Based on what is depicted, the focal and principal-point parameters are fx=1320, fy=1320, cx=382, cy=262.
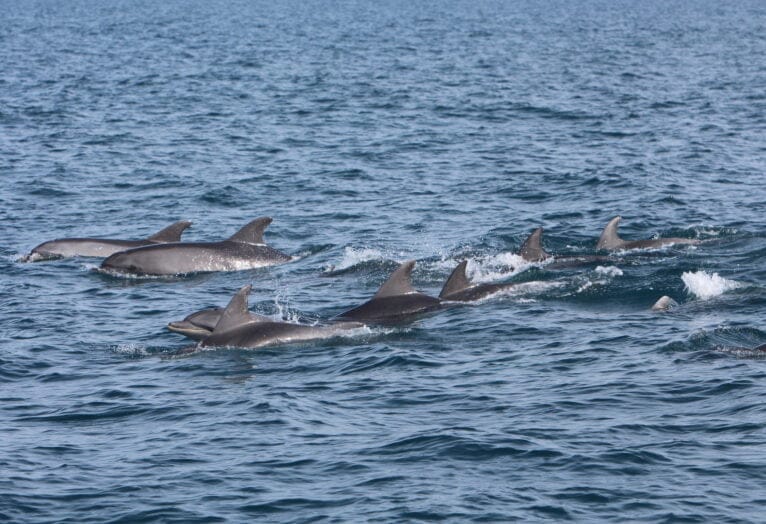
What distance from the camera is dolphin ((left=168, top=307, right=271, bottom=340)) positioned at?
22531 millimetres

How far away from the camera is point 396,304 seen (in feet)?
77.9

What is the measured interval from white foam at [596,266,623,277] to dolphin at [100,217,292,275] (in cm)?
730

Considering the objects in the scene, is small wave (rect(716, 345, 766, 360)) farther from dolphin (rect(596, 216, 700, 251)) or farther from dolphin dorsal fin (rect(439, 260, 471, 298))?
dolphin (rect(596, 216, 700, 251))

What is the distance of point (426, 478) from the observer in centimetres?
1634

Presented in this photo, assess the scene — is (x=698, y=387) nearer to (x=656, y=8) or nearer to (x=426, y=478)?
(x=426, y=478)

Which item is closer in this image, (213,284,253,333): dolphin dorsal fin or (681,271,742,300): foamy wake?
(213,284,253,333): dolphin dorsal fin

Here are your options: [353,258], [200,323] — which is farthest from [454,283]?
[200,323]

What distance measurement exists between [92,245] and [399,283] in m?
9.48

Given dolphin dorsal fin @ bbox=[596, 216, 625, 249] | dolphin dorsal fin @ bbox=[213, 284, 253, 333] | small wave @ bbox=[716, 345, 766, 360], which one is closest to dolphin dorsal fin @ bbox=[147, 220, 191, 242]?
dolphin dorsal fin @ bbox=[213, 284, 253, 333]

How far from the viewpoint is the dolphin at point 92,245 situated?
30000 millimetres

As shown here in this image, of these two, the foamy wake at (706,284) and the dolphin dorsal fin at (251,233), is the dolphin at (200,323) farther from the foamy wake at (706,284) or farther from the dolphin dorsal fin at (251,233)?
the foamy wake at (706,284)

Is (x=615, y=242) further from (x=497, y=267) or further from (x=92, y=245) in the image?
(x=92, y=245)

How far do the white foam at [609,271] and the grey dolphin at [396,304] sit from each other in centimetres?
424

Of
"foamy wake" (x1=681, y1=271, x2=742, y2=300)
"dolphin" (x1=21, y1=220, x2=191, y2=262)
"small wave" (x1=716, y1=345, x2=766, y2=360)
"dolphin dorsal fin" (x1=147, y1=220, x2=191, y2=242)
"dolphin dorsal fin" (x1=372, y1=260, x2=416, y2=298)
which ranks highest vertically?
"dolphin dorsal fin" (x1=372, y1=260, x2=416, y2=298)
